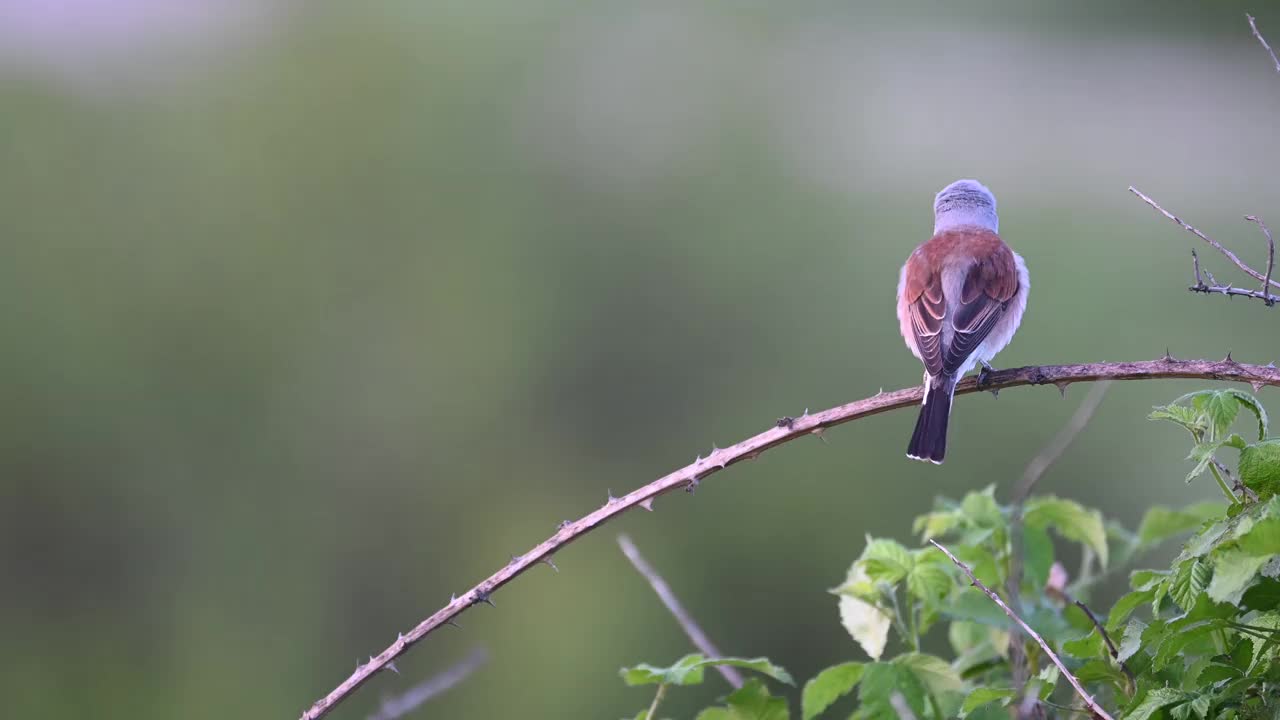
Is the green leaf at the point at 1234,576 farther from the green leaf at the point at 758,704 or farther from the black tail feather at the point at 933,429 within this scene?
the black tail feather at the point at 933,429

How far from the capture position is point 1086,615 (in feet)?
6.61

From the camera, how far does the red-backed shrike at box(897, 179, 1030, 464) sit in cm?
329

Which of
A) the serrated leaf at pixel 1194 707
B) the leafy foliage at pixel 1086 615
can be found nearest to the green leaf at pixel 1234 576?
the leafy foliage at pixel 1086 615

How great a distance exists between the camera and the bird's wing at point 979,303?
10.8 feet

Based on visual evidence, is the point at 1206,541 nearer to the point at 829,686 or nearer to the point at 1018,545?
the point at 829,686

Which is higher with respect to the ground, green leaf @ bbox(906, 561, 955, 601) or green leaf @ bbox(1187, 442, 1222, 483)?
green leaf @ bbox(906, 561, 955, 601)

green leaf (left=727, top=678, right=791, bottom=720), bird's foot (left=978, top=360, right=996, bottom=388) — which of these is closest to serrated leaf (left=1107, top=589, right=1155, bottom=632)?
green leaf (left=727, top=678, right=791, bottom=720)

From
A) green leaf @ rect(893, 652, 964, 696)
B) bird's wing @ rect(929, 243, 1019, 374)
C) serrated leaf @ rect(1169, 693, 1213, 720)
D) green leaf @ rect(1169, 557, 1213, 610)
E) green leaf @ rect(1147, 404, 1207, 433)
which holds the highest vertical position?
bird's wing @ rect(929, 243, 1019, 374)

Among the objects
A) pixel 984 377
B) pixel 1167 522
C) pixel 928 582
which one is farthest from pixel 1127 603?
Result: pixel 984 377

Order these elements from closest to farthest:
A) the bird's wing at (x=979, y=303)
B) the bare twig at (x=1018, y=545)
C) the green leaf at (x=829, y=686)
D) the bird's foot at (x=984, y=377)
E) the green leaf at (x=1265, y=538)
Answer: the green leaf at (x=1265, y=538) < the green leaf at (x=829, y=686) < the bare twig at (x=1018, y=545) < the bird's foot at (x=984, y=377) < the bird's wing at (x=979, y=303)

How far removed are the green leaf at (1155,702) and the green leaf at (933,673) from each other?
1.65 ft

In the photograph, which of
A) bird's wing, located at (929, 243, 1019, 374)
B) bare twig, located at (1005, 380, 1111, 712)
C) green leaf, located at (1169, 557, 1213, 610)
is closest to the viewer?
green leaf, located at (1169, 557, 1213, 610)

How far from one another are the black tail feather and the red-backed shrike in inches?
0.9

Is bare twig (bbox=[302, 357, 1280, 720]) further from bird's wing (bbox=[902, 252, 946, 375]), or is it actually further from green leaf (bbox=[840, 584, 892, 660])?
bird's wing (bbox=[902, 252, 946, 375])
